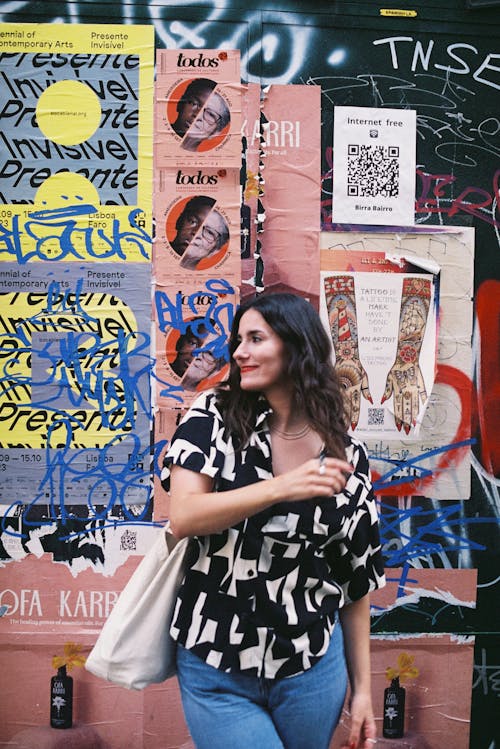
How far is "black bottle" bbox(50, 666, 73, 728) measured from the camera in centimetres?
351

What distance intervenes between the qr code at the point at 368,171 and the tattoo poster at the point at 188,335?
2.35ft

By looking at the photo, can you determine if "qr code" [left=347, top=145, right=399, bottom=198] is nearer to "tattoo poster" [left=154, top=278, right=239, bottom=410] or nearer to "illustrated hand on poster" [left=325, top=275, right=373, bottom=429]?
"illustrated hand on poster" [left=325, top=275, right=373, bottom=429]

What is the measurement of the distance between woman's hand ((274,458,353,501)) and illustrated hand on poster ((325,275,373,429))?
170 cm

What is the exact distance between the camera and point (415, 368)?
3.61 metres

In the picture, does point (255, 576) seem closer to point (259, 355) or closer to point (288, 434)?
point (288, 434)

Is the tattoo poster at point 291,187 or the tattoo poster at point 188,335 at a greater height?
the tattoo poster at point 291,187

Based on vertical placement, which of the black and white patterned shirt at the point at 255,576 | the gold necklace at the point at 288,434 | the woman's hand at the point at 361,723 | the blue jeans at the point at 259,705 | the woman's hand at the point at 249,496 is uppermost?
the gold necklace at the point at 288,434

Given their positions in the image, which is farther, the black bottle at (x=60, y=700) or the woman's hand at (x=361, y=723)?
the black bottle at (x=60, y=700)

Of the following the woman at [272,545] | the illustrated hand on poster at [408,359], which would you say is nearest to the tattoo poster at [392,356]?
the illustrated hand on poster at [408,359]

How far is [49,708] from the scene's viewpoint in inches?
139

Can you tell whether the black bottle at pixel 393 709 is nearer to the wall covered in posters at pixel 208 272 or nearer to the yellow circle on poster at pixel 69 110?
the wall covered in posters at pixel 208 272

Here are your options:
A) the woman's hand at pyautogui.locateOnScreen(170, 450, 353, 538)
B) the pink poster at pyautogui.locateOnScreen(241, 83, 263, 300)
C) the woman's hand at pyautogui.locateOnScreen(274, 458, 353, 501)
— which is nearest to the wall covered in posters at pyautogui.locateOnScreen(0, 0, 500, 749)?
the pink poster at pyautogui.locateOnScreen(241, 83, 263, 300)

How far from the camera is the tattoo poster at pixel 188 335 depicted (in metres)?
3.52

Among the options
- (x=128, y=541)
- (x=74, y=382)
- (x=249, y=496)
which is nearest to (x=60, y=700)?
(x=128, y=541)
